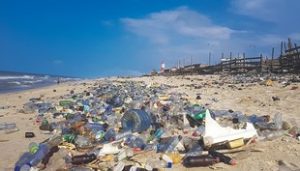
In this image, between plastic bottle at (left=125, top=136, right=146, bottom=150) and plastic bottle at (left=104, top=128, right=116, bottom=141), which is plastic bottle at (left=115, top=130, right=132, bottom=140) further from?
plastic bottle at (left=125, top=136, right=146, bottom=150)

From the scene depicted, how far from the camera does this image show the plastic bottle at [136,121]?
19.0 ft

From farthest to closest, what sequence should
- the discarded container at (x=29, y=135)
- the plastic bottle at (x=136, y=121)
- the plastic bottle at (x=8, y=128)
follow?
1. the plastic bottle at (x=8, y=128)
2. the discarded container at (x=29, y=135)
3. the plastic bottle at (x=136, y=121)

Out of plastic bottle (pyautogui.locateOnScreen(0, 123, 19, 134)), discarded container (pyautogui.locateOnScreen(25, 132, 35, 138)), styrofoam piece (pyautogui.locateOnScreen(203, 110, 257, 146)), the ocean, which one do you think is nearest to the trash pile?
styrofoam piece (pyautogui.locateOnScreen(203, 110, 257, 146))

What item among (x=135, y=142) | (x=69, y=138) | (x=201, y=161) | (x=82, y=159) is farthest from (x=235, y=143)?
(x=69, y=138)

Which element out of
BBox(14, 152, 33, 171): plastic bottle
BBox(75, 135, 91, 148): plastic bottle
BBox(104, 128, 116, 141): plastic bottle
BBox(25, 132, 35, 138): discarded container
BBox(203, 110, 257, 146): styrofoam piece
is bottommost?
BBox(14, 152, 33, 171): plastic bottle

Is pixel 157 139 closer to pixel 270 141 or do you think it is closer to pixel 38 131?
pixel 270 141

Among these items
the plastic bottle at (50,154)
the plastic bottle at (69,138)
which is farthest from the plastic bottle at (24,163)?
the plastic bottle at (69,138)

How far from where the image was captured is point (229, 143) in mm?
4355

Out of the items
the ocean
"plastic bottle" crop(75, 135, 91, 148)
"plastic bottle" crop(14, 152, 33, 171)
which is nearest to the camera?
"plastic bottle" crop(14, 152, 33, 171)

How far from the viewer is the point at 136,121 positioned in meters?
5.87

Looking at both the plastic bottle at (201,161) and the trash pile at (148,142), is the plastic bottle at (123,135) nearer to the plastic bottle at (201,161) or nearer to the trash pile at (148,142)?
the trash pile at (148,142)

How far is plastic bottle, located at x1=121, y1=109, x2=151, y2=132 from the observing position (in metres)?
5.79

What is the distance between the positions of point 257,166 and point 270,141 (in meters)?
0.84

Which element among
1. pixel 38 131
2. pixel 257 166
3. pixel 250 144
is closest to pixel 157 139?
pixel 250 144
